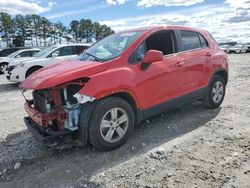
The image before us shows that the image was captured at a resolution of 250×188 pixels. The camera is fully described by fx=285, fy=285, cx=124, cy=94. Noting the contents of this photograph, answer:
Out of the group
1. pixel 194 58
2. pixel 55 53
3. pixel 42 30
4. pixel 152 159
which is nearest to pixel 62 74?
pixel 152 159

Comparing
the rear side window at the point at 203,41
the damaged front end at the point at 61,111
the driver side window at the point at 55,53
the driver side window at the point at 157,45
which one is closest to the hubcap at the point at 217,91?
the rear side window at the point at 203,41

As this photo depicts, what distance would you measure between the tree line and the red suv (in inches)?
1532

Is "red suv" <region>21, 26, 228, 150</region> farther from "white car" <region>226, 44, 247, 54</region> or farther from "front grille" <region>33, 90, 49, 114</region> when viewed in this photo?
"white car" <region>226, 44, 247, 54</region>

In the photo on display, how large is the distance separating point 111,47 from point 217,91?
2.66 m

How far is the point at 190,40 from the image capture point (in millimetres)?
5637

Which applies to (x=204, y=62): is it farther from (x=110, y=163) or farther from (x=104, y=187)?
(x=104, y=187)

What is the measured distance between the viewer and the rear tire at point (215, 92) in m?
5.93

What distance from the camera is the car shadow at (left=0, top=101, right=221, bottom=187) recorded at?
3662 millimetres

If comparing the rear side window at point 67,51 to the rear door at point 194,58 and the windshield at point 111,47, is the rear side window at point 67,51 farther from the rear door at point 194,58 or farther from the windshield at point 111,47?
the rear door at point 194,58

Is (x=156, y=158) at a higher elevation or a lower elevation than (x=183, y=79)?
lower

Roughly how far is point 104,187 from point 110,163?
0.57 meters

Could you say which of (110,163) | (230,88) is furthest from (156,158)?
(230,88)

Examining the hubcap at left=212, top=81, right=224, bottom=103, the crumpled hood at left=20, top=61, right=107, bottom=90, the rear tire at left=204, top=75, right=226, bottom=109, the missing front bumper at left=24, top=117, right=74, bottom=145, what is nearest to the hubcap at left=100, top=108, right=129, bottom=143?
the missing front bumper at left=24, top=117, right=74, bottom=145

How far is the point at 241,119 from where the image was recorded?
17.8 ft
